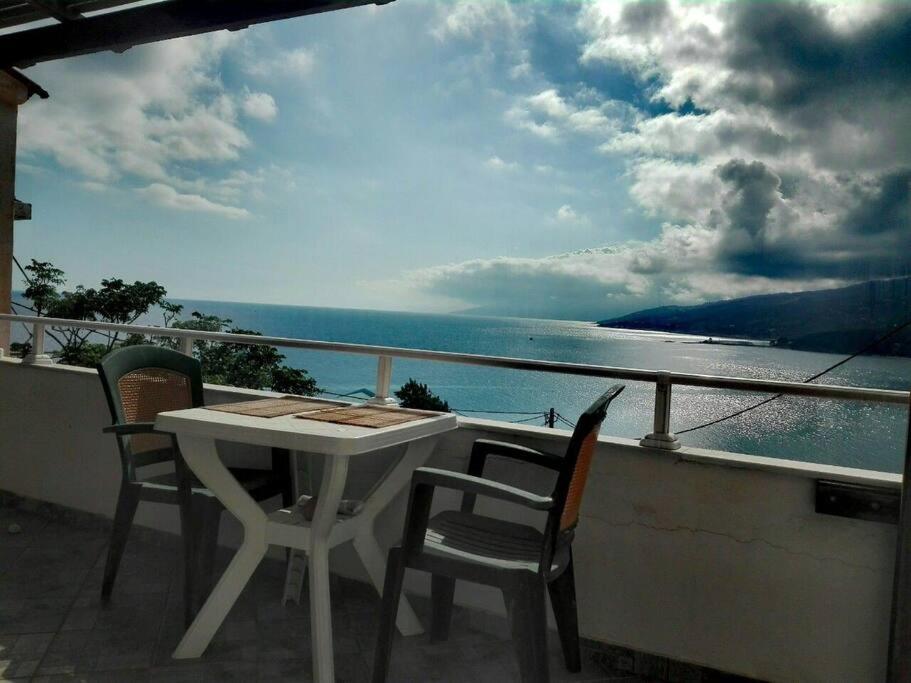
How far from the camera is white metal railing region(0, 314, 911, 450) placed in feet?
6.54

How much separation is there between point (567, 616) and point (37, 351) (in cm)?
329

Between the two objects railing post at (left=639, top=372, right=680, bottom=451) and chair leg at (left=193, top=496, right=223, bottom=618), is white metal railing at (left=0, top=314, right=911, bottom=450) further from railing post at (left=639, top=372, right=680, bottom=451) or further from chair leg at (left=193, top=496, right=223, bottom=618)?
chair leg at (left=193, top=496, right=223, bottom=618)

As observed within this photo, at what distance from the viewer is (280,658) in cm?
229

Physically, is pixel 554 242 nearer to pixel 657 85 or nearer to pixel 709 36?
pixel 657 85

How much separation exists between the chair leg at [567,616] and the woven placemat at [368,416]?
70cm

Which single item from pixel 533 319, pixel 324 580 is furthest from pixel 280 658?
pixel 533 319

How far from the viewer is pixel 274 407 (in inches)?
98.8

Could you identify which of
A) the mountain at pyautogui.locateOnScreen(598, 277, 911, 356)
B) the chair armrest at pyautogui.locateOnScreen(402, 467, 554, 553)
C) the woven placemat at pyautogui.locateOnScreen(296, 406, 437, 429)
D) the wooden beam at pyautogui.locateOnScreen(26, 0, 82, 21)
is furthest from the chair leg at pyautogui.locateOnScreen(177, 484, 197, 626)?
the mountain at pyautogui.locateOnScreen(598, 277, 911, 356)

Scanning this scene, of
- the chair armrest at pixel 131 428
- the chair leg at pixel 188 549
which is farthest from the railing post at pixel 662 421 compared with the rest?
the chair armrest at pixel 131 428

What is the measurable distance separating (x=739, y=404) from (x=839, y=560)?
38126 mm

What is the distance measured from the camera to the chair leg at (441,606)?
93.7 inches

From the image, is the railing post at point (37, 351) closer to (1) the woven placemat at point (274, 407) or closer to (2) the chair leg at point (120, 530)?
(2) the chair leg at point (120, 530)

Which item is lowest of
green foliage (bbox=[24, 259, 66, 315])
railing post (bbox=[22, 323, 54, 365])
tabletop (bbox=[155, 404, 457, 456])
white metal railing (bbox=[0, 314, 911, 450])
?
tabletop (bbox=[155, 404, 457, 456])

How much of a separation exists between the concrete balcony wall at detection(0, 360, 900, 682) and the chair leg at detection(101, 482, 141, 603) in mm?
1240
